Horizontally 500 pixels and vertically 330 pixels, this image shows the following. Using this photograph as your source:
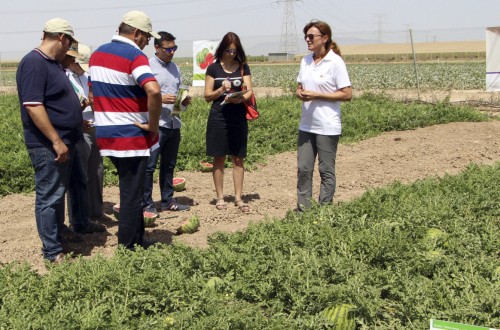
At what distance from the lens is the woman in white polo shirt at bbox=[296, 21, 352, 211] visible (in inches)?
234

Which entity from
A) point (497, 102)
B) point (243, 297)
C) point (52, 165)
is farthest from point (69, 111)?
point (497, 102)

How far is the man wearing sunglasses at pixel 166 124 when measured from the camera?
6328 millimetres

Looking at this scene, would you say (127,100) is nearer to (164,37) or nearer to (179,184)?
(164,37)

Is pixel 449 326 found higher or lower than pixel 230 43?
lower

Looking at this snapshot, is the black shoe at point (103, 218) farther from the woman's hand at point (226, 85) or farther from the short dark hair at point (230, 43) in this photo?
the short dark hair at point (230, 43)

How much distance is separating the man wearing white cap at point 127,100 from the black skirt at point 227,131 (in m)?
1.78

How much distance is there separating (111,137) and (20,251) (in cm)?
164

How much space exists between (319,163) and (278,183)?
7.69 feet

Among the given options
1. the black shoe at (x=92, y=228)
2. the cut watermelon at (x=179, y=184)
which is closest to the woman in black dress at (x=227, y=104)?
the cut watermelon at (x=179, y=184)

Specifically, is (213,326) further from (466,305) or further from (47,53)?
(47,53)

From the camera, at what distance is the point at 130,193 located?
4.97m

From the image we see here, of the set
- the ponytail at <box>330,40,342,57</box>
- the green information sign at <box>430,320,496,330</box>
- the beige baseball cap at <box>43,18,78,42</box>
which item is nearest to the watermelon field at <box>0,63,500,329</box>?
the green information sign at <box>430,320,496,330</box>

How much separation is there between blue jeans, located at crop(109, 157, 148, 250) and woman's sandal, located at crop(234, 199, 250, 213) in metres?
1.99

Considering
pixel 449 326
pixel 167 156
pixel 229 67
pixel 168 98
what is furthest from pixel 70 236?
pixel 449 326
